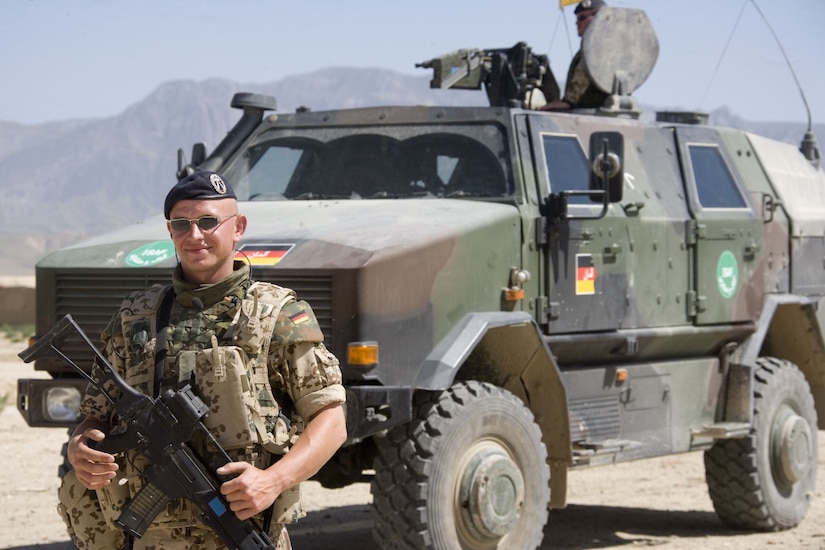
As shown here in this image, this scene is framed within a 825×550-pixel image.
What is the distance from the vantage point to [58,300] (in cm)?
673

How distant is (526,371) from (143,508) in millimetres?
3522

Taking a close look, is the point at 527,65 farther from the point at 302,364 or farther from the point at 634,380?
the point at 302,364

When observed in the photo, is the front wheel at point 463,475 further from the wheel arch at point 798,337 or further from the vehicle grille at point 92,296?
the wheel arch at point 798,337

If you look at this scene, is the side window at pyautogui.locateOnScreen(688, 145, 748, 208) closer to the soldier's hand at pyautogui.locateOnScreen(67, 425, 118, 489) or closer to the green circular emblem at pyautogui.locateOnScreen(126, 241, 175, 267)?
the green circular emblem at pyautogui.locateOnScreen(126, 241, 175, 267)

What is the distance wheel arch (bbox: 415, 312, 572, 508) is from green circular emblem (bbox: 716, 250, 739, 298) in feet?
5.20

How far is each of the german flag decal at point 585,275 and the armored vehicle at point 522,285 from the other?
0.05ft

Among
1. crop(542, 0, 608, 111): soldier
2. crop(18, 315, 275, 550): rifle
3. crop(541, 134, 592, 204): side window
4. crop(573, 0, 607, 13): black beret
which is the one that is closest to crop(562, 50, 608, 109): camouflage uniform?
crop(542, 0, 608, 111): soldier

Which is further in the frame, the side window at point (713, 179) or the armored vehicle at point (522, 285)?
the side window at point (713, 179)

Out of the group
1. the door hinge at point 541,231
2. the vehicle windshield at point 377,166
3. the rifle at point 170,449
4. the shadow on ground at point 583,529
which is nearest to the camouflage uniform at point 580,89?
the vehicle windshield at point 377,166

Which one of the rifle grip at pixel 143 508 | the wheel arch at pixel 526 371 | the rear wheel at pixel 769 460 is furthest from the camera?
the rear wheel at pixel 769 460

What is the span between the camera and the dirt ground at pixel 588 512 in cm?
809

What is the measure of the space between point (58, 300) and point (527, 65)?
3207 mm

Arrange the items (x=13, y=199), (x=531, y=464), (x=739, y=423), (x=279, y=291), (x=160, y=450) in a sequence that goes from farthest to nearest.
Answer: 1. (x=13, y=199)
2. (x=739, y=423)
3. (x=531, y=464)
4. (x=279, y=291)
5. (x=160, y=450)

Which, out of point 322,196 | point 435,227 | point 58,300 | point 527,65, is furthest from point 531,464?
point 527,65
